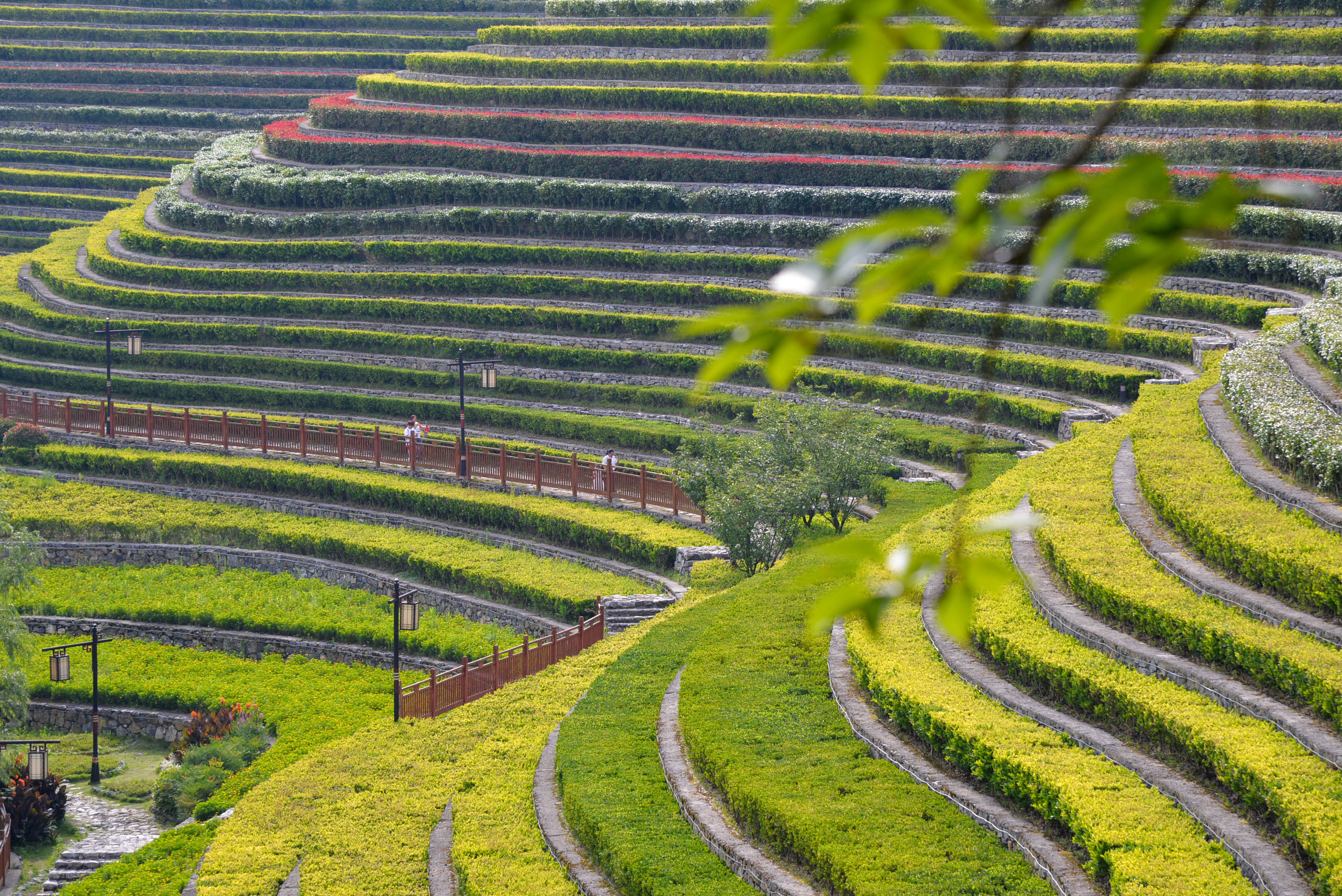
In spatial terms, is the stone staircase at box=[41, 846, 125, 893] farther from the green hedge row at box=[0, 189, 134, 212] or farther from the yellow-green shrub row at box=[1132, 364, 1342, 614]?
the green hedge row at box=[0, 189, 134, 212]

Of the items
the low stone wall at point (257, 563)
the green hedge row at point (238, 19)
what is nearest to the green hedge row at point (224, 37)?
the green hedge row at point (238, 19)

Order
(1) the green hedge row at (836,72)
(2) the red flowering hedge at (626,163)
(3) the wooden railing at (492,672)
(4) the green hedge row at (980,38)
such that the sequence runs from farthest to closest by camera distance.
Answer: (2) the red flowering hedge at (626,163) < (4) the green hedge row at (980,38) < (1) the green hedge row at (836,72) < (3) the wooden railing at (492,672)

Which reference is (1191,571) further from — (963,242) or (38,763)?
(38,763)

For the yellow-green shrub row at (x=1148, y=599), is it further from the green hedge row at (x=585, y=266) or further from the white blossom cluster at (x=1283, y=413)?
the green hedge row at (x=585, y=266)

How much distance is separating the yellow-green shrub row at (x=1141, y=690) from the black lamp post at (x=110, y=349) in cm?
2224

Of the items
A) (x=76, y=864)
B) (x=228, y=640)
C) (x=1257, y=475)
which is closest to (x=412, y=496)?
(x=228, y=640)

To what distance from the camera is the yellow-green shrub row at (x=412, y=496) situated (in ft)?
79.2

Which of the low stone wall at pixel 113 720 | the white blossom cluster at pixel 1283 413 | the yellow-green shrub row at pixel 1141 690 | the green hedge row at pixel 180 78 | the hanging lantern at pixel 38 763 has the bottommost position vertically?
the low stone wall at pixel 113 720

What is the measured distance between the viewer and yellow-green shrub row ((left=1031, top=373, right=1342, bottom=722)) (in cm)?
Result: 1023

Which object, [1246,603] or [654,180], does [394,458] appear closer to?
[654,180]

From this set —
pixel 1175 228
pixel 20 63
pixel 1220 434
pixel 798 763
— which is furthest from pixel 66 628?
pixel 20 63

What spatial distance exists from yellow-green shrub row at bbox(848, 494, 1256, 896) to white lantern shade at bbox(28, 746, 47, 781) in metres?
11.1

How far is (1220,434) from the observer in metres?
15.9

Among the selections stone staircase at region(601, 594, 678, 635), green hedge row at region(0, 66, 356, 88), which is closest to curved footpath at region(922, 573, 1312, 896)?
stone staircase at region(601, 594, 678, 635)
